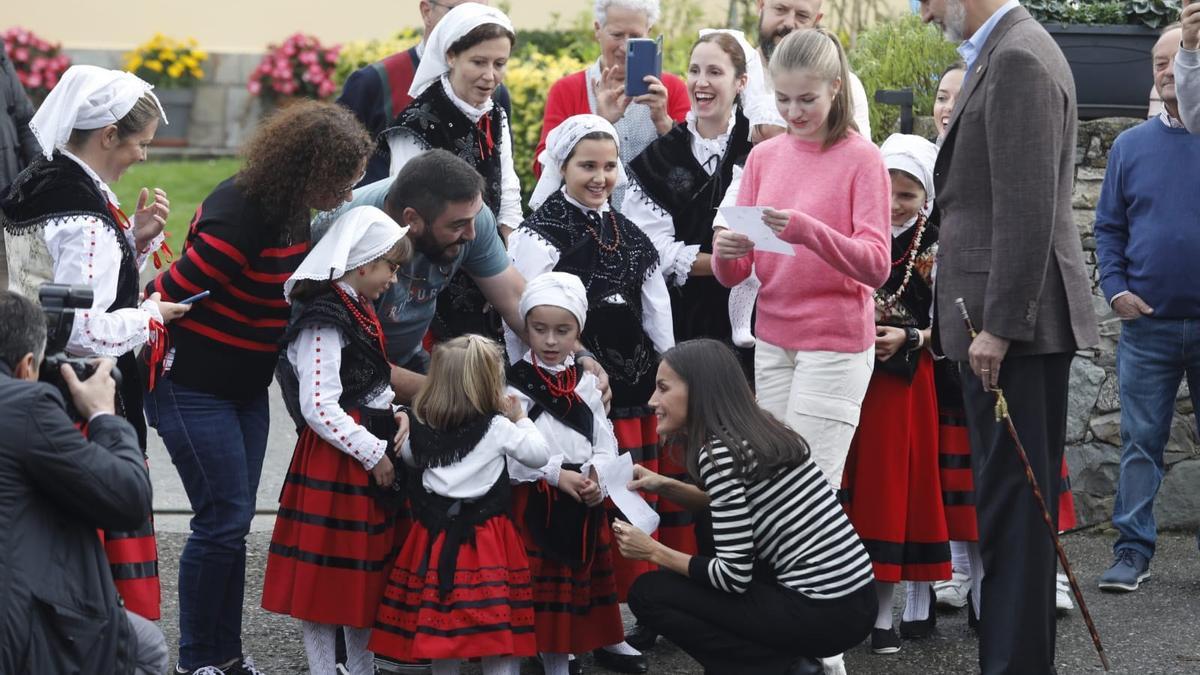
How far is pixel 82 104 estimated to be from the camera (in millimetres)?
4297

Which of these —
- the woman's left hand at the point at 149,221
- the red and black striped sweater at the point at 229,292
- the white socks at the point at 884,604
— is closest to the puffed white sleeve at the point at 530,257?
the red and black striped sweater at the point at 229,292

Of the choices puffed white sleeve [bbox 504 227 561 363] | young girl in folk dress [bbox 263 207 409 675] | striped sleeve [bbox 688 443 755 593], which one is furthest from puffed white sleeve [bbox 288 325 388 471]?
striped sleeve [bbox 688 443 755 593]

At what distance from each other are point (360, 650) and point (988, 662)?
6.01 feet

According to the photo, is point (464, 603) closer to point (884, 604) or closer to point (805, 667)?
point (805, 667)

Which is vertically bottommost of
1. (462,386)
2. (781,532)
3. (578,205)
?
(781,532)

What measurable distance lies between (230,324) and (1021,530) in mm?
2311

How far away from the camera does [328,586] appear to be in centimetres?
466

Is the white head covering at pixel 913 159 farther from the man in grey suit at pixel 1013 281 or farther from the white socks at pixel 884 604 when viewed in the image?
the white socks at pixel 884 604

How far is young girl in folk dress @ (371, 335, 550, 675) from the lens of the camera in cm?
458

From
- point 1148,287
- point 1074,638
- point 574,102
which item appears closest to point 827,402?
point 1074,638

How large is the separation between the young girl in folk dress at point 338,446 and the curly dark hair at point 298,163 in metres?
0.12

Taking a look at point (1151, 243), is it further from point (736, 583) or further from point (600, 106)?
point (736, 583)

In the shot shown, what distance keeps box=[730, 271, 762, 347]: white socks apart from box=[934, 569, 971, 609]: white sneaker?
1121mm

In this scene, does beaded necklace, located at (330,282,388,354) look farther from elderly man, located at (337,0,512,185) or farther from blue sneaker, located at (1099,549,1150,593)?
blue sneaker, located at (1099,549,1150,593)
